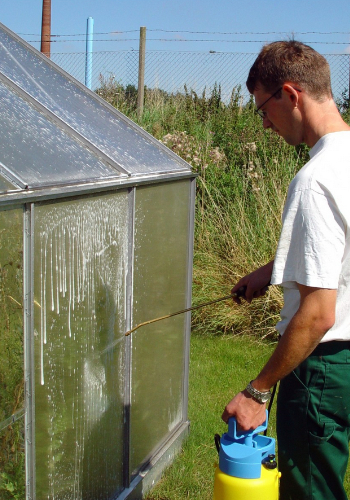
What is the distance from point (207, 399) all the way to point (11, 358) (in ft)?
7.82

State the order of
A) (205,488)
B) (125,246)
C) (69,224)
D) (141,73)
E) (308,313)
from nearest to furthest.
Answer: (308,313), (69,224), (125,246), (205,488), (141,73)

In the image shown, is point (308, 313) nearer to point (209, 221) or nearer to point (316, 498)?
point (316, 498)

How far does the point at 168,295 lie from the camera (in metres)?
3.04

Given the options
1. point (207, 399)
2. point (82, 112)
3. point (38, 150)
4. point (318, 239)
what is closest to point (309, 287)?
point (318, 239)

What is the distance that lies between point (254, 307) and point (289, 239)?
3678 millimetres

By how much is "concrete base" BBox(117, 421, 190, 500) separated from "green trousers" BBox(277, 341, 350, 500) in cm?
92

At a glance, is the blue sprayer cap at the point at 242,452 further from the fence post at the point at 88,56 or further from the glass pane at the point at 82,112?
the fence post at the point at 88,56

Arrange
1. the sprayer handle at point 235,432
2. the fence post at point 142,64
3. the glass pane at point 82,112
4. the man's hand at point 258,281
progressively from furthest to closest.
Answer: the fence post at point 142,64 → the glass pane at point 82,112 → the man's hand at point 258,281 → the sprayer handle at point 235,432

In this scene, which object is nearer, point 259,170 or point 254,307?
point 254,307

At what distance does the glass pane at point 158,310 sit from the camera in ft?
Answer: 8.87

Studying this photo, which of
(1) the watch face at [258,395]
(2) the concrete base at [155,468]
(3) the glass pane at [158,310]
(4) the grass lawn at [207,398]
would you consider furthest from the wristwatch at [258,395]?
(4) the grass lawn at [207,398]

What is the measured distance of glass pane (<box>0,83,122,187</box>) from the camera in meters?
1.91

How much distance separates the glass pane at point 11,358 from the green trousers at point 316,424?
874mm

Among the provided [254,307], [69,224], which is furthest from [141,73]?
[69,224]
